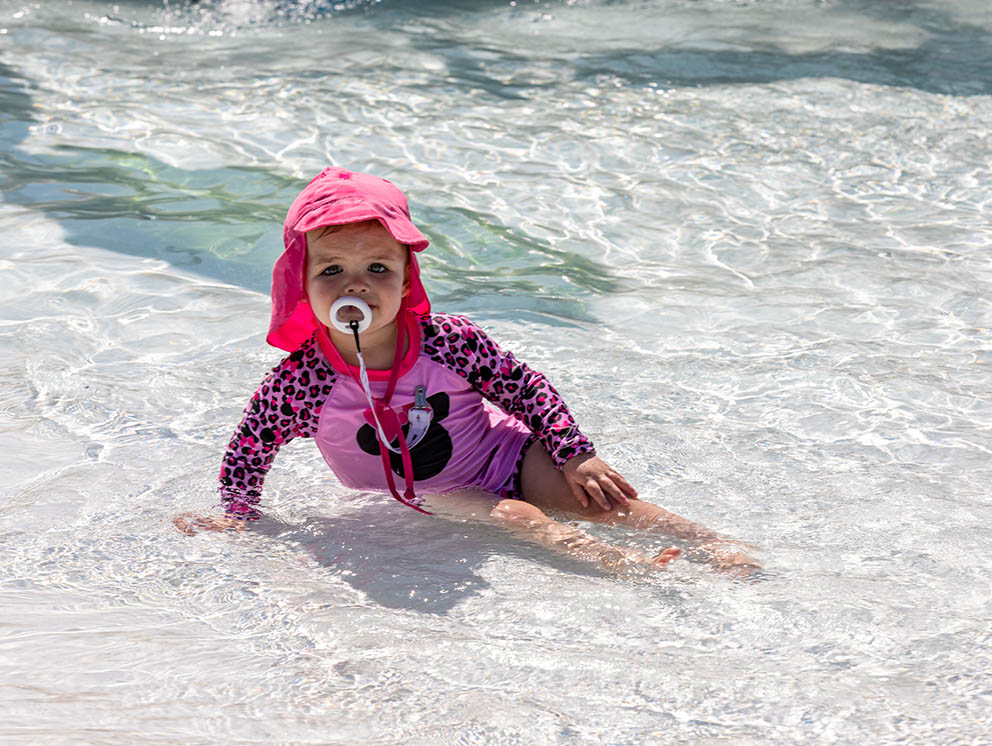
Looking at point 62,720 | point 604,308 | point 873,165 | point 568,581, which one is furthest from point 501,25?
point 62,720

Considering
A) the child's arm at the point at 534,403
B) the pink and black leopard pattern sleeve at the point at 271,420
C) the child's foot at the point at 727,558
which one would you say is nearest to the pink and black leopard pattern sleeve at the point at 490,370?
the child's arm at the point at 534,403

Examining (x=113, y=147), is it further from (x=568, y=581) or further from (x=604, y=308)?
(x=568, y=581)

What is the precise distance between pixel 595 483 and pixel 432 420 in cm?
49

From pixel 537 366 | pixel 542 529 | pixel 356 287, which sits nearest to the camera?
pixel 356 287

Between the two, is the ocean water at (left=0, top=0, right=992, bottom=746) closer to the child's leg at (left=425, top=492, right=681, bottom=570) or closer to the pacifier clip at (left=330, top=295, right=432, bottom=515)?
the child's leg at (left=425, top=492, right=681, bottom=570)

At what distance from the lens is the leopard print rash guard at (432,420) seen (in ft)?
10.2

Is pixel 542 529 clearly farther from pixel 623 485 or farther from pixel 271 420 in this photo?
pixel 271 420

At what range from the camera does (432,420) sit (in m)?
3.18

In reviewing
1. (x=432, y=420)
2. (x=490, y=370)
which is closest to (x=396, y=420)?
(x=432, y=420)

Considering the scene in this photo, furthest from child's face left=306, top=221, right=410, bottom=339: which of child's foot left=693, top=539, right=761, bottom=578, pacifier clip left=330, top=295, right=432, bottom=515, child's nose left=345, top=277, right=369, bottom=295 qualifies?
child's foot left=693, top=539, right=761, bottom=578

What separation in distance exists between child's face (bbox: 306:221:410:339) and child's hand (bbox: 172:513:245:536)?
663mm

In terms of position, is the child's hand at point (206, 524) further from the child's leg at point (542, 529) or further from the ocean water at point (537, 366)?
the child's leg at point (542, 529)

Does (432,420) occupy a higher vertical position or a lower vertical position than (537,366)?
higher

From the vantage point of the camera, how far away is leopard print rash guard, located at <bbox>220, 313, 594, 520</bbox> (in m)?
3.10
